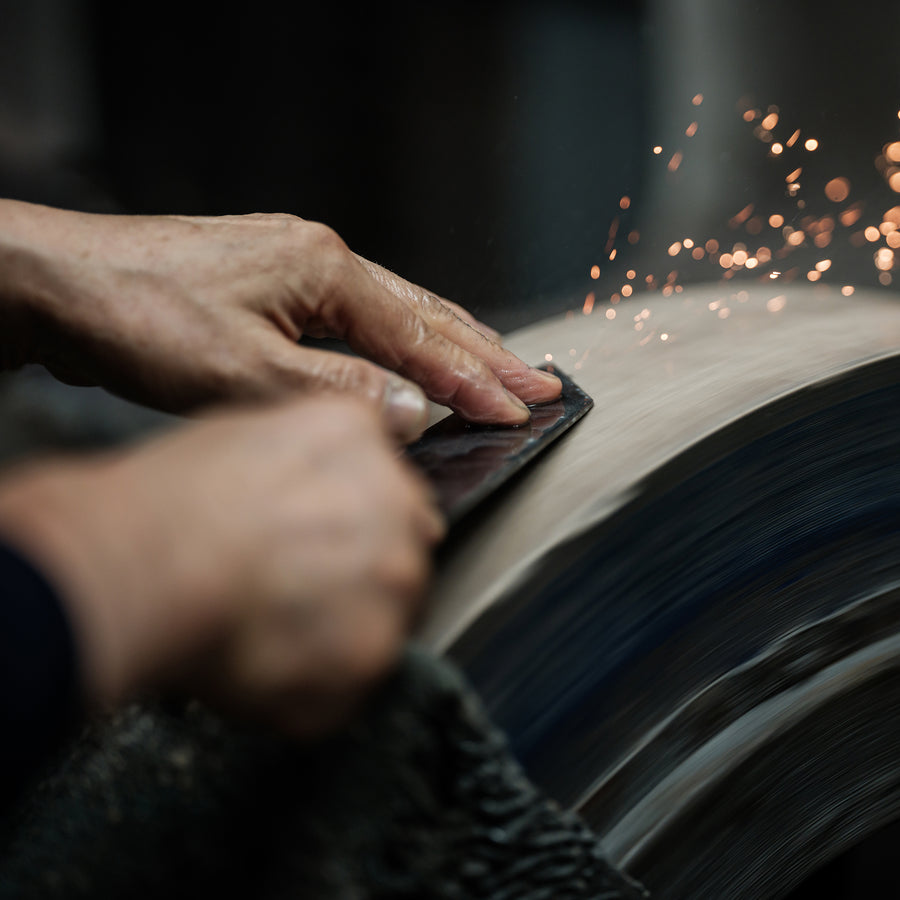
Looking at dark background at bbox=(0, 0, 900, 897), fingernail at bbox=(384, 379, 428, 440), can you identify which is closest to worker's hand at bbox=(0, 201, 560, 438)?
fingernail at bbox=(384, 379, 428, 440)

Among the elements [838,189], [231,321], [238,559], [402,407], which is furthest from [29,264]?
[838,189]

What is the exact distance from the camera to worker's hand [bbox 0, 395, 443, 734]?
20 cm

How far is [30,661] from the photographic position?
191 millimetres

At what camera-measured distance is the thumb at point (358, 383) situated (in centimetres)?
41

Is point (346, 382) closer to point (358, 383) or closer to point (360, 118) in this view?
point (358, 383)

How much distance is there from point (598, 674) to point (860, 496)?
199 mm

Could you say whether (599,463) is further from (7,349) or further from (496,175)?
(496,175)

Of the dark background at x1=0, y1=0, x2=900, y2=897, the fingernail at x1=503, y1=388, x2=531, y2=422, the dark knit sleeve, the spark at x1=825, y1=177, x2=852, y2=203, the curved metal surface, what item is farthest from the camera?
the dark background at x1=0, y1=0, x2=900, y2=897

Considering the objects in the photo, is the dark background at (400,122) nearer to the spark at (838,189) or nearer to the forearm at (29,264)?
the spark at (838,189)

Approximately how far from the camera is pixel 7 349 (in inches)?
20.7

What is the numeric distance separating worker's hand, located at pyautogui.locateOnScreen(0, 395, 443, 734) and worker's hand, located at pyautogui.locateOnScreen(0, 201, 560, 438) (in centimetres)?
17

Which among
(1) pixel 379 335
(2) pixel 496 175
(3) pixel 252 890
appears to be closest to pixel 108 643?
(3) pixel 252 890

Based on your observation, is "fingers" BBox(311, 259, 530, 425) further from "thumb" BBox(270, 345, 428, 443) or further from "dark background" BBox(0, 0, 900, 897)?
Result: "dark background" BBox(0, 0, 900, 897)

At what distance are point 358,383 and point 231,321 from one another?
3.5 inches
